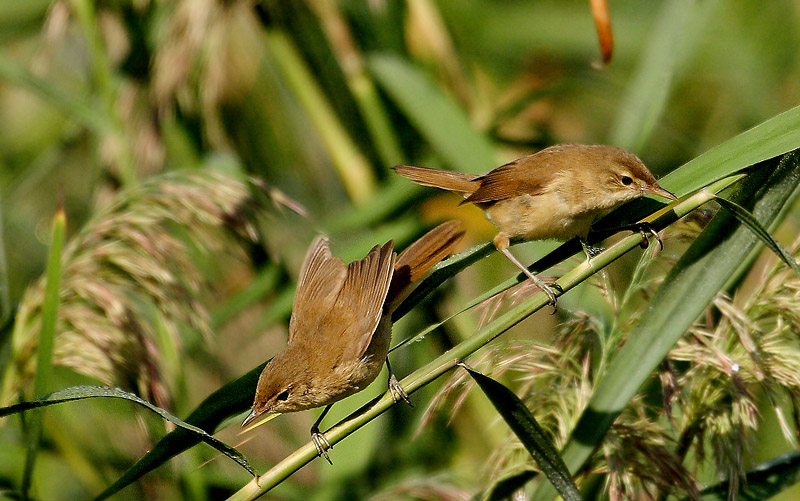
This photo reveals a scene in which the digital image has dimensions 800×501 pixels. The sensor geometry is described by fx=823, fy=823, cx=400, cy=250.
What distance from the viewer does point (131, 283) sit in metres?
2.09

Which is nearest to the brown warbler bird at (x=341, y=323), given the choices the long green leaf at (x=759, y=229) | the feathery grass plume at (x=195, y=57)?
the long green leaf at (x=759, y=229)

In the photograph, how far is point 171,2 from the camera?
2.85 metres

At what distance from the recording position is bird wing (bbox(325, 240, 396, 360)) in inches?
72.2

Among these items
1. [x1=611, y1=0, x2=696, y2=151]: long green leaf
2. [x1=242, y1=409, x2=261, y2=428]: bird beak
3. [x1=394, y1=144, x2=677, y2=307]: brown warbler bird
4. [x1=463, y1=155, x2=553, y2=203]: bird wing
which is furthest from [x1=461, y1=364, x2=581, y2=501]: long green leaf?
[x1=611, y1=0, x2=696, y2=151]: long green leaf

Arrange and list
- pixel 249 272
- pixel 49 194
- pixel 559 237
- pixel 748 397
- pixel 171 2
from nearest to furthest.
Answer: pixel 748 397, pixel 559 237, pixel 171 2, pixel 249 272, pixel 49 194

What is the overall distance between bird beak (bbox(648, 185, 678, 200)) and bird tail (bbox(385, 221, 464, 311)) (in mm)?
466

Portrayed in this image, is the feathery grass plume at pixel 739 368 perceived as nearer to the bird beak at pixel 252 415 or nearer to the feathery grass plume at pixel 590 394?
the feathery grass plume at pixel 590 394

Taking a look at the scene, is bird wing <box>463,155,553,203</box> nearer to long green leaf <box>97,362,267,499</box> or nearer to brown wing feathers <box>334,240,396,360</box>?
brown wing feathers <box>334,240,396,360</box>

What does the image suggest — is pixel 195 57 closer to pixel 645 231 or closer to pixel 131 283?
pixel 131 283

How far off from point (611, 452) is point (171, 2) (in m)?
2.10

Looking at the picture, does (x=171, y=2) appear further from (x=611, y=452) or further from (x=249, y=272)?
(x=611, y=452)

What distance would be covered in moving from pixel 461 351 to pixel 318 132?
1.77 m

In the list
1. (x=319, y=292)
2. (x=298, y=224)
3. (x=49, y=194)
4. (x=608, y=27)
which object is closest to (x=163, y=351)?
(x=319, y=292)

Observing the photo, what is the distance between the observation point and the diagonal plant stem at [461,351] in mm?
1378
